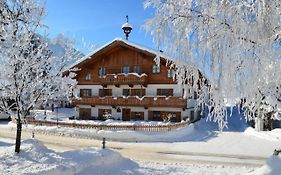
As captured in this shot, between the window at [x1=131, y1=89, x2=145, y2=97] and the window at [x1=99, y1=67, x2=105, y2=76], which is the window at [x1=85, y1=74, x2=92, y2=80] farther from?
the window at [x1=131, y1=89, x2=145, y2=97]

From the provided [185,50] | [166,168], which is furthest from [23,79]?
[185,50]

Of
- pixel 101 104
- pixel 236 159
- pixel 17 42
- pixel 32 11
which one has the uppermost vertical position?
pixel 32 11

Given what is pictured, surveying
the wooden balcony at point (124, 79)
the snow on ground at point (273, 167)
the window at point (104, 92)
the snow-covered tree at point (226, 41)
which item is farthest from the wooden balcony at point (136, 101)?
the snow-covered tree at point (226, 41)

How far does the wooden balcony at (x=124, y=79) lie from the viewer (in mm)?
33812

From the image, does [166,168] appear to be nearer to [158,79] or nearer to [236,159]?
[236,159]

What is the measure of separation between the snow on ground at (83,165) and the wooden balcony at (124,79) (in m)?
19.3

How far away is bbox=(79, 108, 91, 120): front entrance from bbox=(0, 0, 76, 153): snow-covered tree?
79.4ft

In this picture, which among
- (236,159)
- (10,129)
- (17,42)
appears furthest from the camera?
(10,129)

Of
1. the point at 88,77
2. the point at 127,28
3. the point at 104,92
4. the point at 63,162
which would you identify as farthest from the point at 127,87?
the point at 63,162

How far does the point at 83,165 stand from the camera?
11.7 meters

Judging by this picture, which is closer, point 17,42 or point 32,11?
point 17,42

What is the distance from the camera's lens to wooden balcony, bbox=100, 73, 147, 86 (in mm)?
33812

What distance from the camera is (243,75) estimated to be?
20.7 feet

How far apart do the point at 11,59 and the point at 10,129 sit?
21.5m
